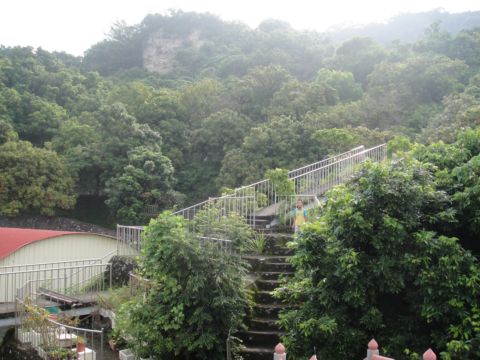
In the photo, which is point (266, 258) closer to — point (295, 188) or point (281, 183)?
point (281, 183)

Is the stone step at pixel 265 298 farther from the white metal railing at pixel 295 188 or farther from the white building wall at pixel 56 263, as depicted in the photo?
the white building wall at pixel 56 263

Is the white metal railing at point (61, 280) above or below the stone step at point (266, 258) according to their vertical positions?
below

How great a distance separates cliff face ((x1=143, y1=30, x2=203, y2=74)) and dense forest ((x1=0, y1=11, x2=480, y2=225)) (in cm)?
2971

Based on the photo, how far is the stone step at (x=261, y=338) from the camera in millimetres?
9237

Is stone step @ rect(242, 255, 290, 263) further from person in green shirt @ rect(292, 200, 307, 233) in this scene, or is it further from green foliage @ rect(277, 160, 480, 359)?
green foliage @ rect(277, 160, 480, 359)

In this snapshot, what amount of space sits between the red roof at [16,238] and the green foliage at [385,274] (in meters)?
11.1

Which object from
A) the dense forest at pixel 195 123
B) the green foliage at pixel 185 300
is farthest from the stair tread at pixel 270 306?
the dense forest at pixel 195 123

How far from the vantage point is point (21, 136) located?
3875 cm

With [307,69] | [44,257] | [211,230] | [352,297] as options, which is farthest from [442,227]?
[307,69]

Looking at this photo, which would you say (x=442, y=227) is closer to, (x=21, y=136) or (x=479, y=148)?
(x=479, y=148)

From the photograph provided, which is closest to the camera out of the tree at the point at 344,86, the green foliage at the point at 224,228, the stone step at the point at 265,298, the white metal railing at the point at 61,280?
the green foliage at the point at 224,228

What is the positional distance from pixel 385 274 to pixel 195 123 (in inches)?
1252

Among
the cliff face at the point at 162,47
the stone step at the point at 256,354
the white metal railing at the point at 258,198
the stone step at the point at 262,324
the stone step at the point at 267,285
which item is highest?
the cliff face at the point at 162,47

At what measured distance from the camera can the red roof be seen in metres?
15.9
